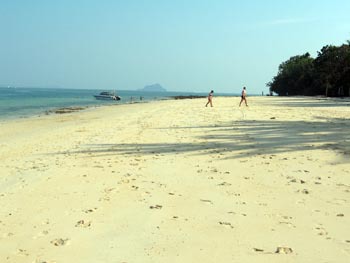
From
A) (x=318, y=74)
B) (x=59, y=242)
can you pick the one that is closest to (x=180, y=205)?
(x=59, y=242)

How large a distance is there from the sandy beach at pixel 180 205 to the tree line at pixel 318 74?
221 ft

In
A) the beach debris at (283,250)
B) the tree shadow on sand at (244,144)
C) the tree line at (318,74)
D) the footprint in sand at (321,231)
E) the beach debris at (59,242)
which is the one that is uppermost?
the tree line at (318,74)

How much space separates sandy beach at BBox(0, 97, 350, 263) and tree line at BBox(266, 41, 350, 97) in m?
67.2

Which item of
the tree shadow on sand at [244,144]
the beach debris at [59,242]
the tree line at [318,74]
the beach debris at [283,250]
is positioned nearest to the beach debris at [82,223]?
the beach debris at [59,242]

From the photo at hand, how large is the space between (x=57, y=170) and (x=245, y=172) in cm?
402

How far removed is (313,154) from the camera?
34.8 ft

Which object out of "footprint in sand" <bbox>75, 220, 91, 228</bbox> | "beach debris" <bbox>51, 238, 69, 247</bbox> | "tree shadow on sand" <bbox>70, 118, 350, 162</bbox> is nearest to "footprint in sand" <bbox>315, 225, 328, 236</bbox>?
"footprint in sand" <bbox>75, 220, 91, 228</bbox>

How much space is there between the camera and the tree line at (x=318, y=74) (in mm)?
75581

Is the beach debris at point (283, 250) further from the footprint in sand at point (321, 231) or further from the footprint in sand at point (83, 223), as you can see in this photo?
the footprint in sand at point (83, 223)

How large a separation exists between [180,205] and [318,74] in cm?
8385

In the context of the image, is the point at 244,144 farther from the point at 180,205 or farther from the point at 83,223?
the point at 83,223

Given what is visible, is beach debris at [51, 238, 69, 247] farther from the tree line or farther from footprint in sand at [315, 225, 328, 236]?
the tree line

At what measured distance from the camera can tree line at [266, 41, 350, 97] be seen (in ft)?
248

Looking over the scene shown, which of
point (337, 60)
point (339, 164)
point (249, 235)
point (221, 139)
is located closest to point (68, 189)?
point (249, 235)
